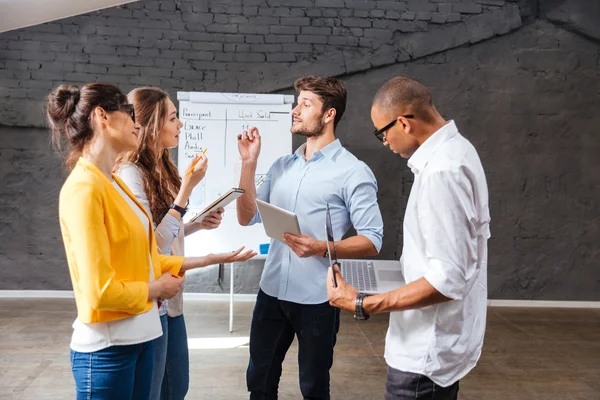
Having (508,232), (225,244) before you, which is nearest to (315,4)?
(225,244)

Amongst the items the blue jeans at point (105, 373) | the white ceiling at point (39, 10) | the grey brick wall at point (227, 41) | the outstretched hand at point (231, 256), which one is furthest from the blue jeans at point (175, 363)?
the white ceiling at point (39, 10)

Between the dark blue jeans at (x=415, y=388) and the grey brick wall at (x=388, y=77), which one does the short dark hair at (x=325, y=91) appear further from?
the grey brick wall at (x=388, y=77)

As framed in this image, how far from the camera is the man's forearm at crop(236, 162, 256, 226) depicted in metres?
2.07

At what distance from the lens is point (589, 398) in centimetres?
297

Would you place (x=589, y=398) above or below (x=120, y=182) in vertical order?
below

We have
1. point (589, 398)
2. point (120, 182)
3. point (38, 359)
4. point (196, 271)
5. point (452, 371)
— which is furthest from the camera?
point (196, 271)

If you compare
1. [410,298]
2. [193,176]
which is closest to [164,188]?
[193,176]

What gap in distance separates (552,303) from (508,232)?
2.52 feet

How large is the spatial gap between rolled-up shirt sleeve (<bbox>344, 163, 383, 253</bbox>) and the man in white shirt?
0.61m

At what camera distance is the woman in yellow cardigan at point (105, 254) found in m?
1.20

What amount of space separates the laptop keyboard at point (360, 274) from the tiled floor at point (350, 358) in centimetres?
161

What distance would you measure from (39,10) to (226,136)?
1909 millimetres

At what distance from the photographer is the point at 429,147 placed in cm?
129

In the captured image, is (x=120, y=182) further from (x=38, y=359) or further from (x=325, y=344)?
(x=38, y=359)
